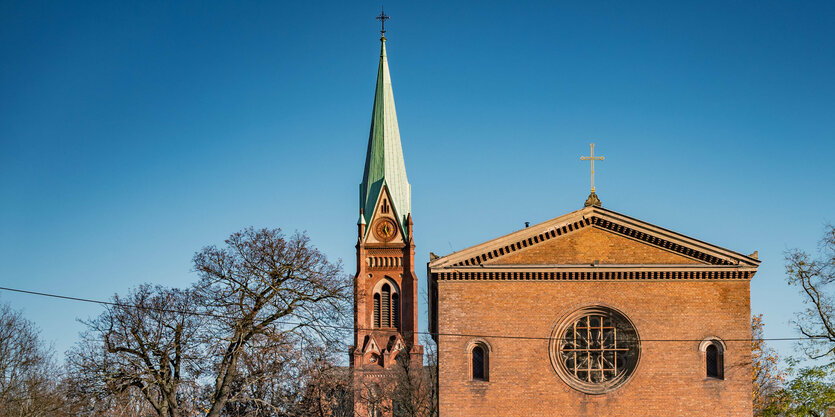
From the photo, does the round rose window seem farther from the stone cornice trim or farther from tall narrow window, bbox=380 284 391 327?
tall narrow window, bbox=380 284 391 327

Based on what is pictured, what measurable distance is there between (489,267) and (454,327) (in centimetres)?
239

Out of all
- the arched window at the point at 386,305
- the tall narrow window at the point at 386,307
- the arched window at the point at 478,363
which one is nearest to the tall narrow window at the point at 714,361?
the arched window at the point at 478,363

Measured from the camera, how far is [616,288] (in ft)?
112

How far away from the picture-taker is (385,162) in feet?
230

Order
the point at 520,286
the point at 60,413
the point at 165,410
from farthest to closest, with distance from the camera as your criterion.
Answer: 1. the point at 60,413
2. the point at 520,286
3. the point at 165,410

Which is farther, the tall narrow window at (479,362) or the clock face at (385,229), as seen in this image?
the clock face at (385,229)

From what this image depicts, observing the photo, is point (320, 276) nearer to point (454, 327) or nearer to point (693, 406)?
point (454, 327)

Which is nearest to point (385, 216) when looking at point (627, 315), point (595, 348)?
point (595, 348)

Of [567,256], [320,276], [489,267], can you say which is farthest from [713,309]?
[320,276]

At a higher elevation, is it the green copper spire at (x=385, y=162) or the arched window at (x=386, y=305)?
the green copper spire at (x=385, y=162)

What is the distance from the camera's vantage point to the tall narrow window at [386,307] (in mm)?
67688

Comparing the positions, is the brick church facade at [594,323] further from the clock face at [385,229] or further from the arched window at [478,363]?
the clock face at [385,229]

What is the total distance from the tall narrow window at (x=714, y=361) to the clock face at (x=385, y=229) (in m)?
37.5

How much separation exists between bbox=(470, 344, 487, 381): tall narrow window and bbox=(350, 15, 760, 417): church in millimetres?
35
